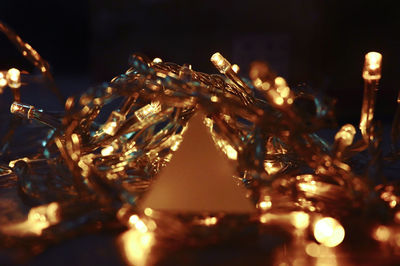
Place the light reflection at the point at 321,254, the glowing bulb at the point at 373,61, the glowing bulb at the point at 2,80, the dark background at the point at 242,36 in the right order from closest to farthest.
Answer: the light reflection at the point at 321,254 < the glowing bulb at the point at 373,61 < the glowing bulb at the point at 2,80 < the dark background at the point at 242,36


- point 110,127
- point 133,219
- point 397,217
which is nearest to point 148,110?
point 110,127

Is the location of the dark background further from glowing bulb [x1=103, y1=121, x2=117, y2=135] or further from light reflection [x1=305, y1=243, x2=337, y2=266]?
light reflection [x1=305, y1=243, x2=337, y2=266]

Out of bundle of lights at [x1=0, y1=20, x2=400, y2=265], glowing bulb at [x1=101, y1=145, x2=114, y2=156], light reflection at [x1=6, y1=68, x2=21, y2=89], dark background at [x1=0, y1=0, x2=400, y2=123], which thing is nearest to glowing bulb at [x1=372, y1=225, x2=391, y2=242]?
bundle of lights at [x1=0, y1=20, x2=400, y2=265]

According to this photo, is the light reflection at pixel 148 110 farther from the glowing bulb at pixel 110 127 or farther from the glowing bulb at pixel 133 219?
the glowing bulb at pixel 133 219

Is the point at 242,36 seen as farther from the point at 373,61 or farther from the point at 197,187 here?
the point at 197,187

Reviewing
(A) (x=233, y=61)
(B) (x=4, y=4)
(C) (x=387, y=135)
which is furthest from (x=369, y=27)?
(B) (x=4, y=4)

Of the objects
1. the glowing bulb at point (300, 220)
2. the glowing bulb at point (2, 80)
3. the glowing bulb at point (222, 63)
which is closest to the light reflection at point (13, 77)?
the glowing bulb at point (2, 80)
